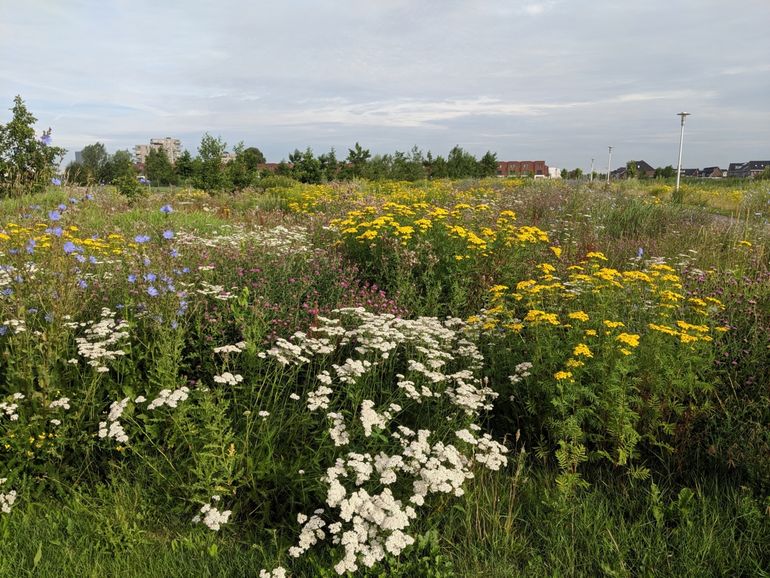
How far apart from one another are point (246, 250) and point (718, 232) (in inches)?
259

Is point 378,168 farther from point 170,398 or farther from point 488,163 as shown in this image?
point 170,398

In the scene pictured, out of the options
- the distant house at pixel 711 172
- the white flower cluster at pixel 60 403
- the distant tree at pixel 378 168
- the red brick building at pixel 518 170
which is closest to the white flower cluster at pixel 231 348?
the white flower cluster at pixel 60 403

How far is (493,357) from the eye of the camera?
3688 millimetres

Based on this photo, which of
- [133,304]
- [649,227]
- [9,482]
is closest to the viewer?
[9,482]

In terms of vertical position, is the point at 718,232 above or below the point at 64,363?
above

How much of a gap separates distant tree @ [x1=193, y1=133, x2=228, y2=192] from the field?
57.6 feet

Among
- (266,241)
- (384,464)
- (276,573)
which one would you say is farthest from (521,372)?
(266,241)

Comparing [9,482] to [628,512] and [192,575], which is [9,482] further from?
[628,512]

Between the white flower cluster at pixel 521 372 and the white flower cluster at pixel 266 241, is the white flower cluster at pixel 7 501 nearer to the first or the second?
the white flower cluster at pixel 521 372

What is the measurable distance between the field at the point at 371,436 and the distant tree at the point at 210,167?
17.6 meters

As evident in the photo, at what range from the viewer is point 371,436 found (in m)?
2.74

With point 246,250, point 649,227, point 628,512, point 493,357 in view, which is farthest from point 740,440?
point 649,227

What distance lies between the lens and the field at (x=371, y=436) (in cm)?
245

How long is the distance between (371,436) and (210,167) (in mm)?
22947
